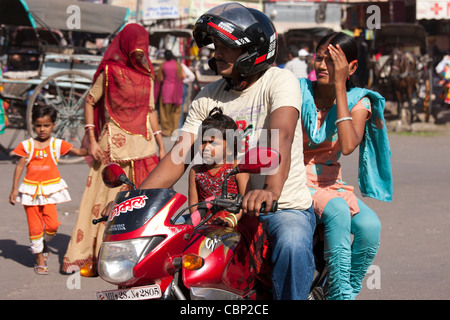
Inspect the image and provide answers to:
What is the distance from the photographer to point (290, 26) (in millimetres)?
19891

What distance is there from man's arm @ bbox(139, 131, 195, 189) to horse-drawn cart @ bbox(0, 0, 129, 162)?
7.15 m

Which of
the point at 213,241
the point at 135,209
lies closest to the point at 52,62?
the point at 213,241

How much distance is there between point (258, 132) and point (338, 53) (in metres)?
0.69

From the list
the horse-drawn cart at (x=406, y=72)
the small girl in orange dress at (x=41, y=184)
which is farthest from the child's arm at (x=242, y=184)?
the horse-drawn cart at (x=406, y=72)

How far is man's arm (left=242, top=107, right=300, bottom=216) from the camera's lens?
2.33 metres

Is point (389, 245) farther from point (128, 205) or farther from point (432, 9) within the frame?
point (432, 9)

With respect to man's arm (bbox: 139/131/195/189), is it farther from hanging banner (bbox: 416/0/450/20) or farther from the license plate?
hanging banner (bbox: 416/0/450/20)

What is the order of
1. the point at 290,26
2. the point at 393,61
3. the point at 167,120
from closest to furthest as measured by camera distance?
1. the point at 167,120
2. the point at 393,61
3. the point at 290,26

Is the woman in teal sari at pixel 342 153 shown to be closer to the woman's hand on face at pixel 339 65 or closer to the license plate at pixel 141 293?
the woman's hand on face at pixel 339 65

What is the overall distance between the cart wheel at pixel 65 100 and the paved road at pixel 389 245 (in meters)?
0.55

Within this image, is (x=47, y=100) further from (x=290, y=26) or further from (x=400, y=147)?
(x=290, y=26)

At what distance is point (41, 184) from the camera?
5348mm

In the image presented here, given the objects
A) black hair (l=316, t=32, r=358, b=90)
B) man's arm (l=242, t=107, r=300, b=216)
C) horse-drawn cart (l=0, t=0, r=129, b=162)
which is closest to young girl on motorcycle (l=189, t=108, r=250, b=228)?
man's arm (l=242, t=107, r=300, b=216)

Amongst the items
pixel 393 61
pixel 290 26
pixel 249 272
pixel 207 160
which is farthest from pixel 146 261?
pixel 290 26
